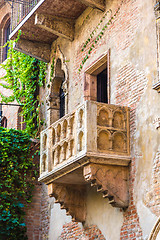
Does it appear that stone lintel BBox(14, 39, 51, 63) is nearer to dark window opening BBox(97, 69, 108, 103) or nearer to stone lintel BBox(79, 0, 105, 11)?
dark window opening BBox(97, 69, 108, 103)

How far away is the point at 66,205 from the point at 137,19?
386 centimetres

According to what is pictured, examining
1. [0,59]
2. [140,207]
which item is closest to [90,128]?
[140,207]

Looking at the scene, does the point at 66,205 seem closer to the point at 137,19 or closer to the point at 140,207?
the point at 140,207

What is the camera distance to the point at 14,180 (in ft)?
43.7

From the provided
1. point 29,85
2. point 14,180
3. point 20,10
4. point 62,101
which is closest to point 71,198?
point 14,180

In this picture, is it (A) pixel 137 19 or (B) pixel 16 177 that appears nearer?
(A) pixel 137 19

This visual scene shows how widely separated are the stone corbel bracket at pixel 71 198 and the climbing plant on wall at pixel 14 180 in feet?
6.15

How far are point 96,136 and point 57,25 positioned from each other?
420 centimetres

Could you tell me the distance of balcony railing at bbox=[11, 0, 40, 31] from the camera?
46.3 ft

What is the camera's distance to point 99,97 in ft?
39.6

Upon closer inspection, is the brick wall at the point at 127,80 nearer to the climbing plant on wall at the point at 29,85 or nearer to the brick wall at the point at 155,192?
the brick wall at the point at 155,192

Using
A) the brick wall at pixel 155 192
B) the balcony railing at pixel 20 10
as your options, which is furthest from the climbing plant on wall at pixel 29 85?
the brick wall at pixel 155 192

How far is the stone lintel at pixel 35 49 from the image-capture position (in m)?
14.1

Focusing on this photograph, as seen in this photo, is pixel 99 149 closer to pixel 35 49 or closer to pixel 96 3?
pixel 96 3
